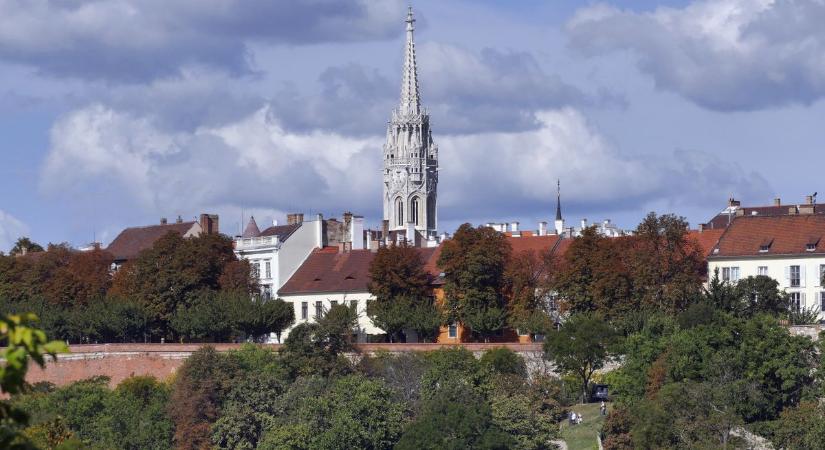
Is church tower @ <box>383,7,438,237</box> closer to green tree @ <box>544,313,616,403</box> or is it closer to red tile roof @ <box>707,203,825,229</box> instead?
red tile roof @ <box>707,203,825,229</box>

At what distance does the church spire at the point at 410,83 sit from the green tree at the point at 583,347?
83992 mm

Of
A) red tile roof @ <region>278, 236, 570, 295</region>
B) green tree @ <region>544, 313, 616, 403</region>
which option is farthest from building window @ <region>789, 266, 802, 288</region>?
red tile roof @ <region>278, 236, 570, 295</region>

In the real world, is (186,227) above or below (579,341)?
above

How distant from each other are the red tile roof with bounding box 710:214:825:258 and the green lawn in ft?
52.3

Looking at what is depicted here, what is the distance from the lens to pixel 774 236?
78750mm

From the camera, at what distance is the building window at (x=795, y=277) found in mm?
77250

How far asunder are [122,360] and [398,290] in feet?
47.0

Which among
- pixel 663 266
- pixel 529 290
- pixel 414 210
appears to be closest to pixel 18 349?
pixel 663 266

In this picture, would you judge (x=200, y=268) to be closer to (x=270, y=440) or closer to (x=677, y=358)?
(x=270, y=440)

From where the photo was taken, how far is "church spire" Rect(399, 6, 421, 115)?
495 ft

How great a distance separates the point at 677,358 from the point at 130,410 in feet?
78.3

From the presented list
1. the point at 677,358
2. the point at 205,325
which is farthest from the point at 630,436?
the point at 205,325

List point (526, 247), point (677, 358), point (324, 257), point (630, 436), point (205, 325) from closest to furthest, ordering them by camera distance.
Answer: point (630, 436) → point (677, 358) → point (205, 325) → point (526, 247) → point (324, 257)

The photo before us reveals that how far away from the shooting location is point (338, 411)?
63.9 metres
